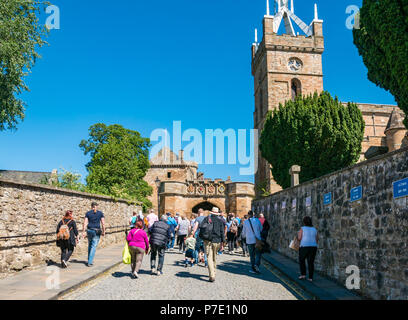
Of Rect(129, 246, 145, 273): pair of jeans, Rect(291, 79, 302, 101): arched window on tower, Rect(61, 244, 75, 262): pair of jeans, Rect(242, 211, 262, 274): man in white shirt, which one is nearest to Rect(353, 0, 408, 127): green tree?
Rect(242, 211, 262, 274): man in white shirt

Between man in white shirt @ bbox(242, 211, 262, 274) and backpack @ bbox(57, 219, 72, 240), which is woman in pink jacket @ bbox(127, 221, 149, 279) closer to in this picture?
backpack @ bbox(57, 219, 72, 240)

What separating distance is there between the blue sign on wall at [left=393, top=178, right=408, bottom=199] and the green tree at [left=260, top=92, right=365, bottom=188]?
16737 millimetres

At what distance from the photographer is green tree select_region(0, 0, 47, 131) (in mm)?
17531

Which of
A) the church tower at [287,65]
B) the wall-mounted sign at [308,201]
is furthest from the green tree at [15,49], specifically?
the church tower at [287,65]

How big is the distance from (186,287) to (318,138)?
1721 cm

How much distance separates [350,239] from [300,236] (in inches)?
44.8

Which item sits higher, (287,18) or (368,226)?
(287,18)

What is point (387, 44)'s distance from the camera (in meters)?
9.44

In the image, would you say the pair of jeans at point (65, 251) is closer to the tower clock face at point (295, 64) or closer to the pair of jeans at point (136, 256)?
the pair of jeans at point (136, 256)

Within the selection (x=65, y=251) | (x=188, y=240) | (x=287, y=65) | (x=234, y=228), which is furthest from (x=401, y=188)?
(x=287, y=65)

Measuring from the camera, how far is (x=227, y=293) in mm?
6781

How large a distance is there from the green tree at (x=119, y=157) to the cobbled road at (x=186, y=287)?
2077 cm

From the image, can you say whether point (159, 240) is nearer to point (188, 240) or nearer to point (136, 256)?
point (136, 256)
